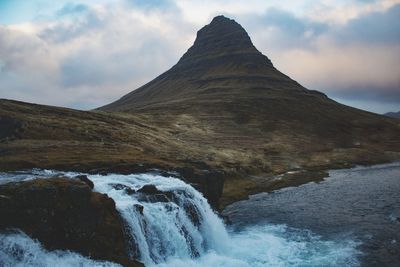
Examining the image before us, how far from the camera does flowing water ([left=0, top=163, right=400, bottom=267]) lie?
34250mm

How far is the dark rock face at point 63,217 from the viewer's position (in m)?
32.8

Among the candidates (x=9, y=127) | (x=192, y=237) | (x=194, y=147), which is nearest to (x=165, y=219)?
(x=192, y=237)

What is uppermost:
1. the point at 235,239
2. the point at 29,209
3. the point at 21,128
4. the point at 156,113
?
the point at 156,113

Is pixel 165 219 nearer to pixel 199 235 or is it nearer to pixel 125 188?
pixel 199 235

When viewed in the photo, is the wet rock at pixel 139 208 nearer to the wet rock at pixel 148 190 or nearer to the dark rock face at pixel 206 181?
the wet rock at pixel 148 190

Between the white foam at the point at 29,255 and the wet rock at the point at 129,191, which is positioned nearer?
the white foam at the point at 29,255

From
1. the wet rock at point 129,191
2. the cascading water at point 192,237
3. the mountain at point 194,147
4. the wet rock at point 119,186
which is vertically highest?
the mountain at point 194,147

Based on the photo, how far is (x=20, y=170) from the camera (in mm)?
57906

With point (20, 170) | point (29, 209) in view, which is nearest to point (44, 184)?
point (29, 209)

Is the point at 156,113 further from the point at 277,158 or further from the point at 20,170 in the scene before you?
the point at 20,170

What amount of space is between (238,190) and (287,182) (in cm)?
1542

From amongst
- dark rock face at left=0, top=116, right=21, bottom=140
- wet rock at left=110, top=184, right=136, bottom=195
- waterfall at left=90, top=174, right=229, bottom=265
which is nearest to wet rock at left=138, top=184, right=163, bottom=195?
waterfall at left=90, top=174, right=229, bottom=265

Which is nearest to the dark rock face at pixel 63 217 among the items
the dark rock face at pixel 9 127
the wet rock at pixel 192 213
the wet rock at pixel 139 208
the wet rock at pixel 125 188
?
the wet rock at pixel 139 208

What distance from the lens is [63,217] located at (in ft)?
113
